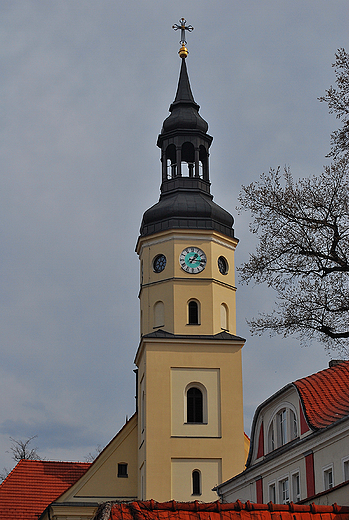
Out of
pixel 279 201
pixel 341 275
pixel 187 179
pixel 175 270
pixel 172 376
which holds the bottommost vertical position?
pixel 341 275

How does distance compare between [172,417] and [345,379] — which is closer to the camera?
[345,379]

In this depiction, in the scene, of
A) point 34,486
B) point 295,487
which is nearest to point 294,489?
point 295,487

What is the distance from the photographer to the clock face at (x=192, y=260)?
40.4m

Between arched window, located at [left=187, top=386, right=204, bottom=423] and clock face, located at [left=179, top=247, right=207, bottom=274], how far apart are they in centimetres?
534

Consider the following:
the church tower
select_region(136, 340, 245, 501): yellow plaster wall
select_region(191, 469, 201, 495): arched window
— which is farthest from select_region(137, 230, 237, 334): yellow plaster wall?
select_region(191, 469, 201, 495): arched window

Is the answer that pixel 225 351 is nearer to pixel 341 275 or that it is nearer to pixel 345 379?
pixel 345 379

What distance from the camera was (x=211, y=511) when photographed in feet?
42.5

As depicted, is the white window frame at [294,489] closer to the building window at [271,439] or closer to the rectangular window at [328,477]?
the rectangular window at [328,477]

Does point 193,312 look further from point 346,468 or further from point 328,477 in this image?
point 346,468

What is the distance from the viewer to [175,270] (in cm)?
4028

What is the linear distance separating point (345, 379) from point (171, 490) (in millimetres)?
11852

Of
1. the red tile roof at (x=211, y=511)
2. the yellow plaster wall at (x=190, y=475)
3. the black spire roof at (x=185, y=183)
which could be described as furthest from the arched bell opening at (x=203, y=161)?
the red tile roof at (x=211, y=511)

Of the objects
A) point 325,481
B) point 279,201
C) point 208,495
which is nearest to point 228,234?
point 208,495

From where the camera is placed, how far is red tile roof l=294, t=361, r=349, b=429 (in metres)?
25.4
